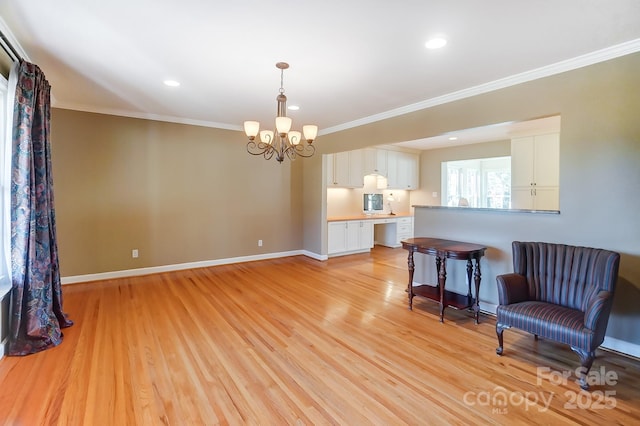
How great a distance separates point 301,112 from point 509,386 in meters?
4.07

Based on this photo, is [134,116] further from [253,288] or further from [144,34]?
[253,288]

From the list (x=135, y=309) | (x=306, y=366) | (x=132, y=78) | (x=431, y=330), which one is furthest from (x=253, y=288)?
(x=132, y=78)

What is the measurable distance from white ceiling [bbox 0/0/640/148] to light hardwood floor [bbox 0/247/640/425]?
95.5 inches

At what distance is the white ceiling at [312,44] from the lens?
6.84 ft

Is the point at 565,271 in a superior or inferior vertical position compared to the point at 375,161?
inferior

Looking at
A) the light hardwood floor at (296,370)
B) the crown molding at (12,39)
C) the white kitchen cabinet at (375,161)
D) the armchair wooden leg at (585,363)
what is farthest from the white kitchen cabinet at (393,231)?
the crown molding at (12,39)

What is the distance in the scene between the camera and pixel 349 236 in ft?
21.8

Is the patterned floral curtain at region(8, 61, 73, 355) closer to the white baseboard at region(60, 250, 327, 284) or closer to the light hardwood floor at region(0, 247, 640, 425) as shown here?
the light hardwood floor at region(0, 247, 640, 425)

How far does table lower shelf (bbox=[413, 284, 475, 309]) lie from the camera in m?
3.34

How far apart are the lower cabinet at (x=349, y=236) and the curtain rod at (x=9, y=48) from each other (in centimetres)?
489

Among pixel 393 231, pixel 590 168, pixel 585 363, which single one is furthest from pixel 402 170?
pixel 585 363

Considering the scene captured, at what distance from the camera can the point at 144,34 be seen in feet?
7.95

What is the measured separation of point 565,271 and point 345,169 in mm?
4742

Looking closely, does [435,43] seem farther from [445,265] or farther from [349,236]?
[349,236]
